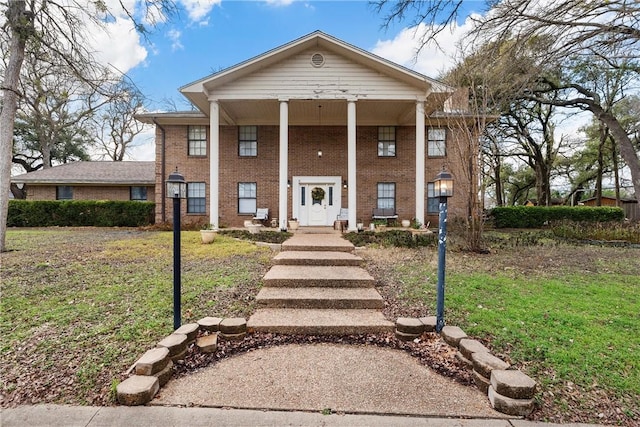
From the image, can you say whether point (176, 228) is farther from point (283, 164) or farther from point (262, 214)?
point (262, 214)

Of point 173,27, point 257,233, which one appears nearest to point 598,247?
point 257,233

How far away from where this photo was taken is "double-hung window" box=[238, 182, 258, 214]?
13.2 metres

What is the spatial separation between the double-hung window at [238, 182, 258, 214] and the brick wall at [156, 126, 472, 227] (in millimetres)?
163

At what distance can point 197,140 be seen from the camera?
13.3m

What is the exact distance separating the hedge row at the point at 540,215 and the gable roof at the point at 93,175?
18.8m

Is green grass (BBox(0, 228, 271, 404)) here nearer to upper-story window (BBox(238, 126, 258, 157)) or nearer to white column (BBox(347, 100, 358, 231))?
white column (BBox(347, 100, 358, 231))

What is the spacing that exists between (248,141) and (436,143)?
833cm

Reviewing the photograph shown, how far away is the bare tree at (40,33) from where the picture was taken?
25.0 feet

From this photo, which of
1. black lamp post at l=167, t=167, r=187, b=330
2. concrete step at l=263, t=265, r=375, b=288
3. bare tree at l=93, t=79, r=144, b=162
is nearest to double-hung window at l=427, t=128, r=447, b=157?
concrete step at l=263, t=265, r=375, b=288

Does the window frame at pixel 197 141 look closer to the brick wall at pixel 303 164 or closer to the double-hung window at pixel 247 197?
the brick wall at pixel 303 164

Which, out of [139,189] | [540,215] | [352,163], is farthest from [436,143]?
[139,189]

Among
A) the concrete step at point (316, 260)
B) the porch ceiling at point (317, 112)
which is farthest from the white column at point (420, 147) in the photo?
the concrete step at point (316, 260)

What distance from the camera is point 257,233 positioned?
9953 mm

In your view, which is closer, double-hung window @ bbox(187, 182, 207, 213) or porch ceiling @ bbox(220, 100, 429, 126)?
porch ceiling @ bbox(220, 100, 429, 126)
